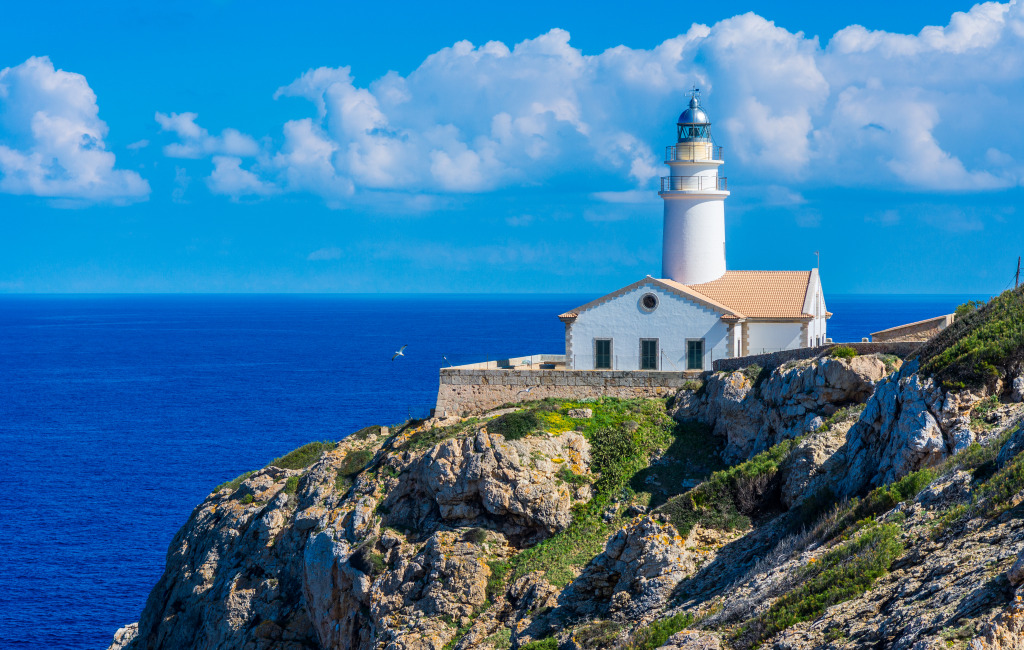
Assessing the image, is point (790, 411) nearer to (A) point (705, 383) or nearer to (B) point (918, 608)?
(A) point (705, 383)

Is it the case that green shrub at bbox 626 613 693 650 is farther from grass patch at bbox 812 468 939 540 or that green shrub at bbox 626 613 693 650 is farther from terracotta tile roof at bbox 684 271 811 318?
terracotta tile roof at bbox 684 271 811 318

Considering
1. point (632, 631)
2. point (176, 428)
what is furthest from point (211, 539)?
point (176, 428)

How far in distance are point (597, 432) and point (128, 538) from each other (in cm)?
3085

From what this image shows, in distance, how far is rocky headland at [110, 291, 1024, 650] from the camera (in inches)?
503

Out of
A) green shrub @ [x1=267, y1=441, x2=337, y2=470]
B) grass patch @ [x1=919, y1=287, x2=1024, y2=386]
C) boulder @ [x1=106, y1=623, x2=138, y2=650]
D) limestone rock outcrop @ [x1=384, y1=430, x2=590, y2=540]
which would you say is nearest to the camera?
grass patch @ [x1=919, y1=287, x2=1024, y2=386]

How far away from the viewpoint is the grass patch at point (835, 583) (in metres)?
12.7

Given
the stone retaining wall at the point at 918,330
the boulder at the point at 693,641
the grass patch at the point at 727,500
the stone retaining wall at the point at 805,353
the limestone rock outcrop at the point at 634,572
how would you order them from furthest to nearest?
the stone retaining wall at the point at 918,330 → the stone retaining wall at the point at 805,353 → the grass patch at the point at 727,500 → the limestone rock outcrop at the point at 634,572 → the boulder at the point at 693,641

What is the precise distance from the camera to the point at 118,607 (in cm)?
4372

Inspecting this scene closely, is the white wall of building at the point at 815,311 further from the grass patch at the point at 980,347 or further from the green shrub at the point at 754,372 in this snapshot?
the grass patch at the point at 980,347

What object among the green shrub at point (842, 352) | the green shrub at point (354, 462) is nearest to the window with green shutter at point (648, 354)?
the green shrub at point (842, 352)

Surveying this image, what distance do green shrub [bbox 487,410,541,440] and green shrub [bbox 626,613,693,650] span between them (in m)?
14.8

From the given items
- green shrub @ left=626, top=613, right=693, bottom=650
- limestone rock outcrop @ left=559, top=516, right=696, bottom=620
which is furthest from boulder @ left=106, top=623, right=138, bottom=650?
green shrub @ left=626, top=613, right=693, bottom=650

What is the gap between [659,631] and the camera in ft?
52.6

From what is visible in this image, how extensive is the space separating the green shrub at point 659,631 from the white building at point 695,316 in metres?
22.9
